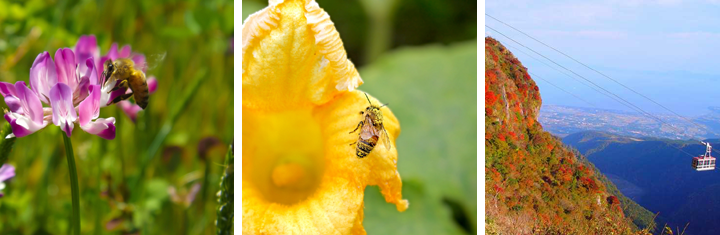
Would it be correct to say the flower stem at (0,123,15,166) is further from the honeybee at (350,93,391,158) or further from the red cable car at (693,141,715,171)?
the red cable car at (693,141,715,171)

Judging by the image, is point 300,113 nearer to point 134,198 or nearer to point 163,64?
point 134,198

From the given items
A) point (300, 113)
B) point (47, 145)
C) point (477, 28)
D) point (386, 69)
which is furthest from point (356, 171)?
point (47, 145)

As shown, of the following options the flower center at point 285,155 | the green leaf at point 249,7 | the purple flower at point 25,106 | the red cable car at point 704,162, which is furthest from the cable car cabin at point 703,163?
the purple flower at point 25,106

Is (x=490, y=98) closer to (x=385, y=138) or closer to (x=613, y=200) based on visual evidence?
(x=613, y=200)

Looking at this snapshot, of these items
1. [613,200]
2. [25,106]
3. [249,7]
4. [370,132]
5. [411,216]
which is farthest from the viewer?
[613,200]

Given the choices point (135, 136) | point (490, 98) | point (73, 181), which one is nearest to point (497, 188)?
point (490, 98)

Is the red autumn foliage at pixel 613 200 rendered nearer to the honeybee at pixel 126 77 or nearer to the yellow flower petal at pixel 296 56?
the yellow flower petal at pixel 296 56
